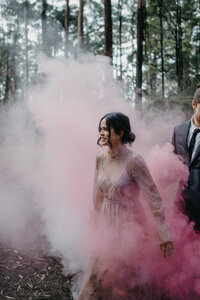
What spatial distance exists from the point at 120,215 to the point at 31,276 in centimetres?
213

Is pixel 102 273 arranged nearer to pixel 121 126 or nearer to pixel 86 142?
pixel 121 126

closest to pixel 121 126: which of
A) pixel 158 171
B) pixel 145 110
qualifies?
pixel 158 171

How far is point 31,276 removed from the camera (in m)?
4.02

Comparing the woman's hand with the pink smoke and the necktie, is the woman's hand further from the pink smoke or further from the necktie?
the necktie

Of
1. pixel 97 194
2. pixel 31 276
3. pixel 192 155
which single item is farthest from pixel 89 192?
pixel 192 155

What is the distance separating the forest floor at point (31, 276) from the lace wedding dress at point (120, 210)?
1.06 meters

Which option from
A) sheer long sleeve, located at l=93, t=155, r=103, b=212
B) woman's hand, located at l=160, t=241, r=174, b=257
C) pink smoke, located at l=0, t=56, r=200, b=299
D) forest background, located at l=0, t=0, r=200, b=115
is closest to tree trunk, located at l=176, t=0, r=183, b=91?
forest background, located at l=0, t=0, r=200, b=115

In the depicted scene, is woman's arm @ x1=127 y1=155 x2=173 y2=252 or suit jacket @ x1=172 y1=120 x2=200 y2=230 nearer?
woman's arm @ x1=127 y1=155 x2=173 y2=252

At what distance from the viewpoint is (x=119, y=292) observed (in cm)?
265

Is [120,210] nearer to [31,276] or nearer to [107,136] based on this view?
[107,136]

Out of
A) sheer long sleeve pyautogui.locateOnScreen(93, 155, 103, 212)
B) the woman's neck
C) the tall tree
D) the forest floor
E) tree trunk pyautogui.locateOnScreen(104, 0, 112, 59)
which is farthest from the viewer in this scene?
the tall tree

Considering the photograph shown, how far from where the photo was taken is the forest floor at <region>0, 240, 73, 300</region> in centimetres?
358

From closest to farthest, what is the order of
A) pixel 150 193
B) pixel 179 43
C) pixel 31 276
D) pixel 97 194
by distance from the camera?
pixel 150 193
pixel 97 194
pixel 31 276
pixel 179 43

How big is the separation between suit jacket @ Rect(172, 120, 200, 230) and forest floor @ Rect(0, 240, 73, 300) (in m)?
1.90
